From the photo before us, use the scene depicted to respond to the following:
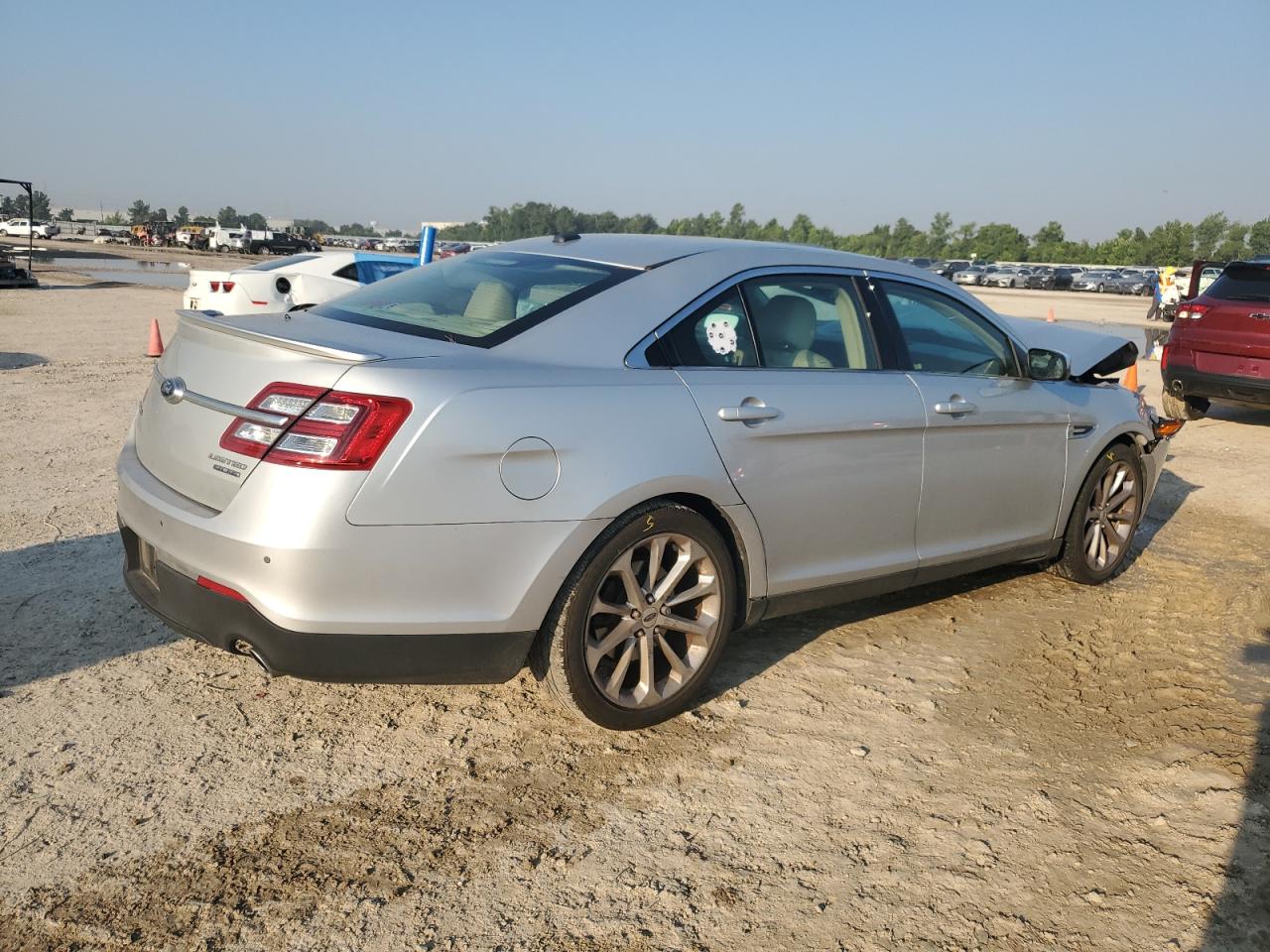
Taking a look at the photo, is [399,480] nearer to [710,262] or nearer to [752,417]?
[752,417]

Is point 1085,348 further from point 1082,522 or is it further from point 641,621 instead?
point 641,621

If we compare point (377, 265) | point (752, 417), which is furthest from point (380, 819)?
point (377, 265)

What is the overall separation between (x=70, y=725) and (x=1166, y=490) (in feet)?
24.0

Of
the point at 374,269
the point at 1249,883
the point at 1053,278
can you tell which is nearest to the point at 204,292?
the point at 374,269

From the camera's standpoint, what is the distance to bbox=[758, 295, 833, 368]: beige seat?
3.80 metres

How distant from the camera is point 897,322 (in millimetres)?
4297

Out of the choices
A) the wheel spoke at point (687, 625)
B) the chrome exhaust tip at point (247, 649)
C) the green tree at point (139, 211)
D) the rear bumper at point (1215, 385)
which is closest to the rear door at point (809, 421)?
the wheel spoke at point (687, 625)

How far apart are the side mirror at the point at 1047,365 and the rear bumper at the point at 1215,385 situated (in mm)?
6538

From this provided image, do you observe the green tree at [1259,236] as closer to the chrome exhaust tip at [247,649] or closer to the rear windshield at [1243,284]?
the rear windshield at [1243,284]

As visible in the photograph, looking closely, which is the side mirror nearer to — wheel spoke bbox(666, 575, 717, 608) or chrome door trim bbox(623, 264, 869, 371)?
chrome door trim bbox(623, 264, 869, 371)

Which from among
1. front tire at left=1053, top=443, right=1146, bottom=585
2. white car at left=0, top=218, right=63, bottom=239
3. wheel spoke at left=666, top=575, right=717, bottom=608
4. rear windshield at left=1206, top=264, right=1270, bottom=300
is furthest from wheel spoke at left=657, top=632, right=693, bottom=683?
white car at left=0, top=218, right=63, bottom=239

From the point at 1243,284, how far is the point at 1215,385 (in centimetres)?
104

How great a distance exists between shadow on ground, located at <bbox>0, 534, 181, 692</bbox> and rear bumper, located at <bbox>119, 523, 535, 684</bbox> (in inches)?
32.6

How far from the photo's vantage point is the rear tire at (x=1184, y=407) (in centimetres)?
1124
